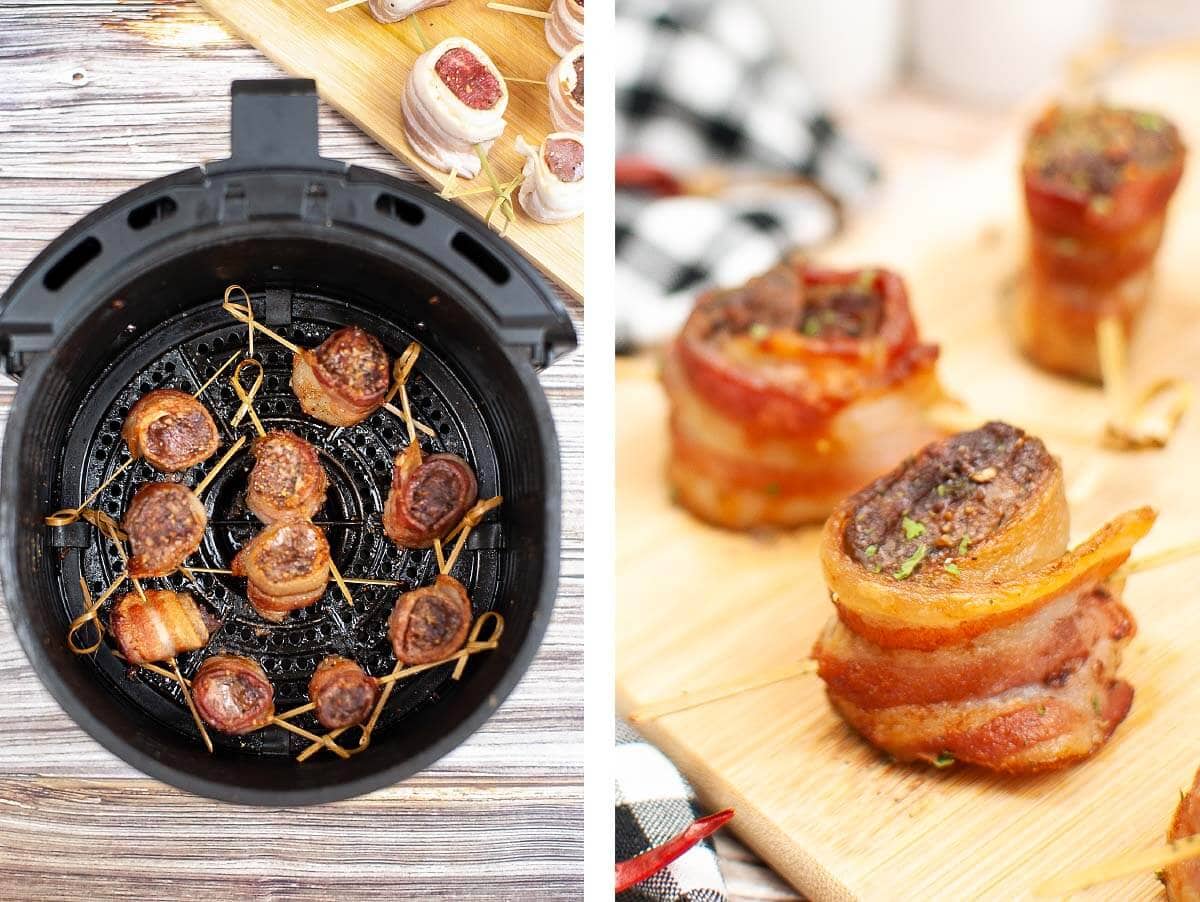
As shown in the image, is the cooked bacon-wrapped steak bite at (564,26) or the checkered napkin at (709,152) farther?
the checkered napkin at (709,152)

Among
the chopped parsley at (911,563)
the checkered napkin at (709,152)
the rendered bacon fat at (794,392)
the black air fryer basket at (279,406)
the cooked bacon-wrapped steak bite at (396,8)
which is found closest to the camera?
the black air fryer basket at (279,406)

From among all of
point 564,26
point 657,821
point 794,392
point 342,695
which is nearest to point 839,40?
point 794,392

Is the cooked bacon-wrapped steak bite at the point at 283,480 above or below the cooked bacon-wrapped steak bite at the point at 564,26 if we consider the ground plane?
below

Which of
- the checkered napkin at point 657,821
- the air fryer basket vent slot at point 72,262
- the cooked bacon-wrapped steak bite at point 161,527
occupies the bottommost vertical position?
the checkered napkin at point 657,821

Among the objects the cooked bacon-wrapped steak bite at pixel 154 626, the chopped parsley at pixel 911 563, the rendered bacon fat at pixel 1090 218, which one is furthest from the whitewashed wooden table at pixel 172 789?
the rendered bacon fat at pixel 1090 218

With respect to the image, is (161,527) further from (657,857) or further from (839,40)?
(839,40)

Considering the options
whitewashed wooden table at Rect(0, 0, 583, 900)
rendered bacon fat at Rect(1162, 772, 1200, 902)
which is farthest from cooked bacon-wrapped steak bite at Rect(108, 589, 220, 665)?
rendered bacon fat at Rect(1162, 772, 1200, 902)

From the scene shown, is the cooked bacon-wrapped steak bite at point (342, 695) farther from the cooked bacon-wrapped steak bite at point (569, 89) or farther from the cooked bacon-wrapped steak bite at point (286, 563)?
the cooked bacon-wrapped steak bite at point (569, 89)
